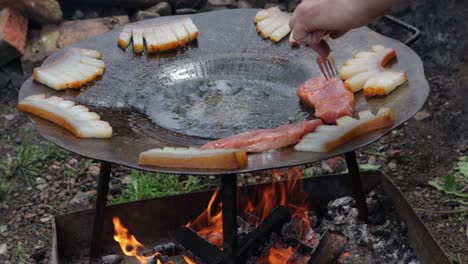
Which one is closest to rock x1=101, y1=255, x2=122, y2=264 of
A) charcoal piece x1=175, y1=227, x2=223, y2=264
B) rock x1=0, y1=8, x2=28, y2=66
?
charcoal piece x1=175, y1=227, x2=223, y2=264

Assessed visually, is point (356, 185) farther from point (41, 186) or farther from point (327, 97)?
point (41, 186)

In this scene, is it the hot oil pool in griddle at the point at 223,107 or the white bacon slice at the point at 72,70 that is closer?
the hot oil pool in griddle at the point at 223,107

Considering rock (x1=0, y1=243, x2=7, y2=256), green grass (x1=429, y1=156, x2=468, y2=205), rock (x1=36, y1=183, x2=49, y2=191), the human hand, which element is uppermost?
the human hand

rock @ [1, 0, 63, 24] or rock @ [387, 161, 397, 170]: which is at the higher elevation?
rock @ [1, 0, 63, 24]

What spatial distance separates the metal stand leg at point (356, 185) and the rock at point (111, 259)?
143 cm

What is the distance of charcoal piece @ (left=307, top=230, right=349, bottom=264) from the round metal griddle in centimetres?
71

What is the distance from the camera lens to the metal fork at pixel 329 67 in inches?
125

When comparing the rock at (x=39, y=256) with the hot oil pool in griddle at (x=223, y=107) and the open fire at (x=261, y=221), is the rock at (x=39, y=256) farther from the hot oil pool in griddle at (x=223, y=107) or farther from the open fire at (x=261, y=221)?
the hot oil pool in griddle at (x=223, y=107)

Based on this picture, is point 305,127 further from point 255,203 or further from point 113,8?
point 113,8

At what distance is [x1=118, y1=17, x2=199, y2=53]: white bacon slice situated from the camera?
3791 mm

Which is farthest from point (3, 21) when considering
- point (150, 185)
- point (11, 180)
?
point (150, 185)

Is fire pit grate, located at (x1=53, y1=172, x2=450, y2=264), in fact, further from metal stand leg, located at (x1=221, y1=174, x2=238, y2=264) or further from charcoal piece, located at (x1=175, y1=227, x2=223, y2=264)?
metal stand leg, located at (x1=221, y1=174, x2=238, y2=264)

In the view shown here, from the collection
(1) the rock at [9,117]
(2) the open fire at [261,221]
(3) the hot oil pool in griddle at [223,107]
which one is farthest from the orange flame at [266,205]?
(1) the rock at [9,117]

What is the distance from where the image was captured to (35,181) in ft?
16.0
